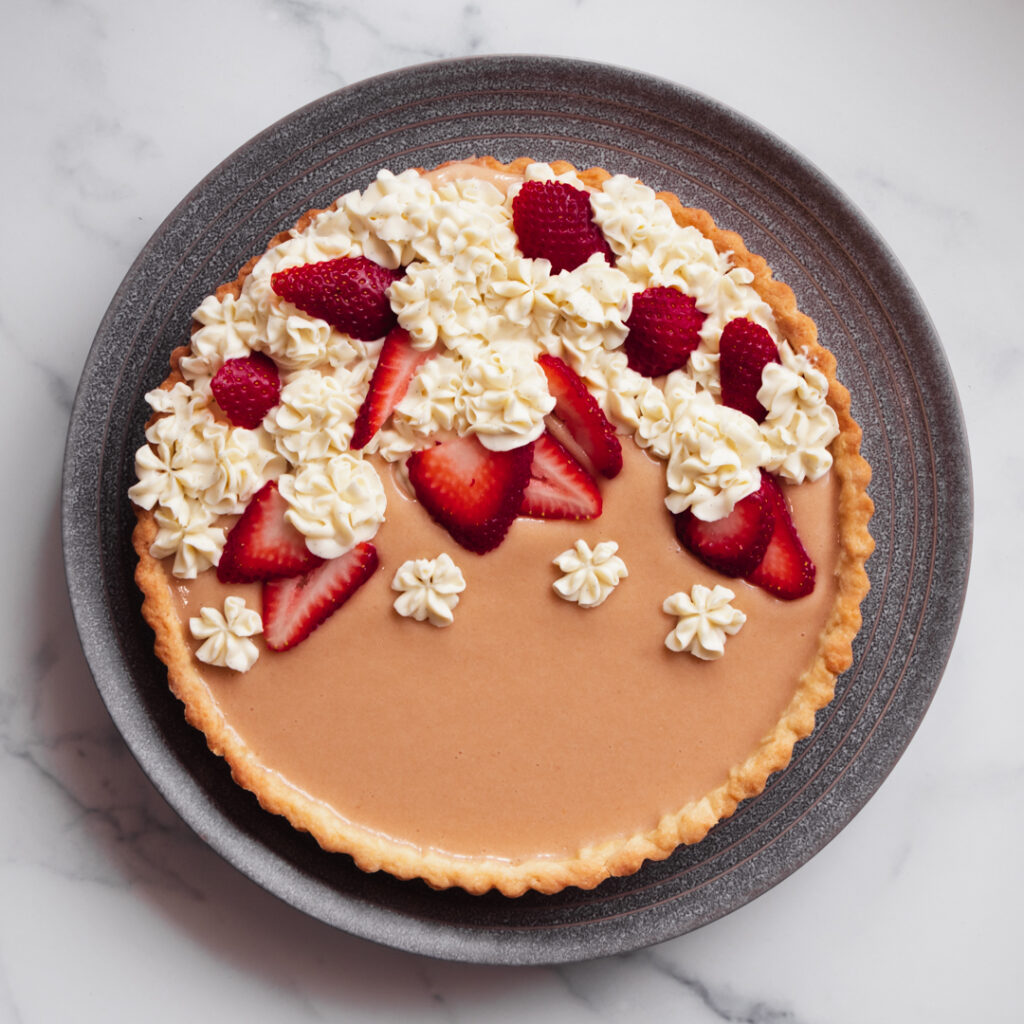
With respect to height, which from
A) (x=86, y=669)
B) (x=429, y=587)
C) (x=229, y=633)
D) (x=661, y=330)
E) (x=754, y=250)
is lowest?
(x=86, y=669)

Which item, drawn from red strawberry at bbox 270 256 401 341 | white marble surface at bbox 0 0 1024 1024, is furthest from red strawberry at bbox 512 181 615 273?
white marble surface at bbox 0 0 1024 1024

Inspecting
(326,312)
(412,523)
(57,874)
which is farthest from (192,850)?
(326,312)

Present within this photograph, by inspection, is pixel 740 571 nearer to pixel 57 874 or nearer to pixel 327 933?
pixel 327 933

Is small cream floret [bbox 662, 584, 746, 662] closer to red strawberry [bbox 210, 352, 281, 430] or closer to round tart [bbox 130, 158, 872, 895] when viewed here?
round tart [bbox 130, 158, 872, 895]

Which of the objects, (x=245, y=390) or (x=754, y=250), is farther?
(x=754, y=250)

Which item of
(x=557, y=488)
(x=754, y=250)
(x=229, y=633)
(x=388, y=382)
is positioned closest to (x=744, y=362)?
(x=557, y=488)

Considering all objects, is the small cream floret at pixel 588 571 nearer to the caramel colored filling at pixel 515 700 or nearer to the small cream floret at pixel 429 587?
the caramel colored filling at pixel 515 700

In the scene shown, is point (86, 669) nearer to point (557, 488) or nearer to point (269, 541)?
point (269, 541)
